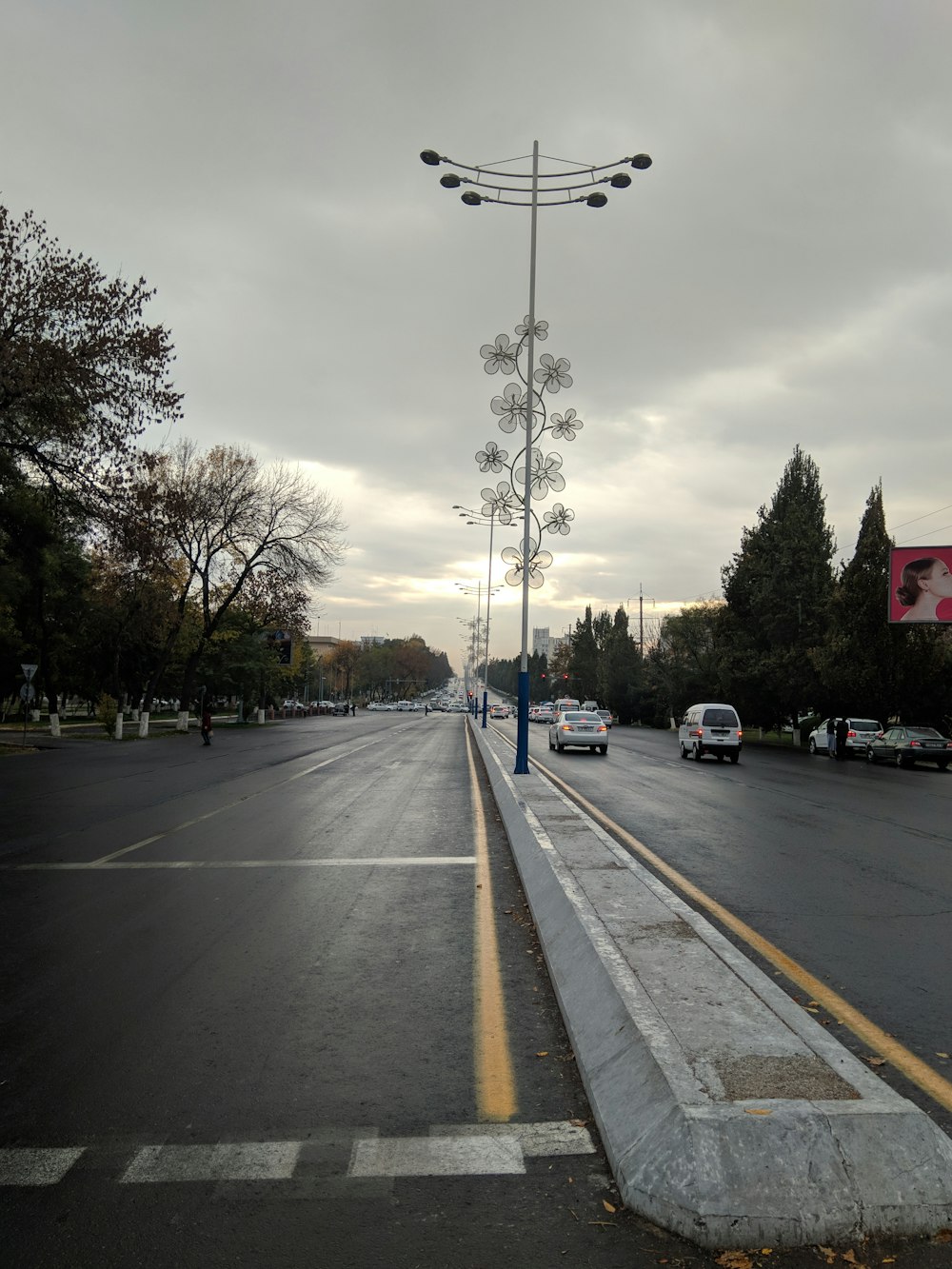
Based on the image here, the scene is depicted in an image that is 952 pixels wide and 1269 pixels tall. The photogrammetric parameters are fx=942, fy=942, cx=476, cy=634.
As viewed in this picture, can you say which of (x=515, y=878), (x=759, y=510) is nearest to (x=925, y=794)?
(x=515, y=878)

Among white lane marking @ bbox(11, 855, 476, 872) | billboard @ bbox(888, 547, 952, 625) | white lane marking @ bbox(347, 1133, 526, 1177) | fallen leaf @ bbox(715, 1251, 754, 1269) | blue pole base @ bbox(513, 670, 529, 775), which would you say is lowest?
white lane marking @ bbox(11, 855, 476, 872)

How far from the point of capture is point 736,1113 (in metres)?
3.43

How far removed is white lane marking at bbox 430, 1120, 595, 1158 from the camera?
3752 mm

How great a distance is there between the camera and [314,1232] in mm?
3168

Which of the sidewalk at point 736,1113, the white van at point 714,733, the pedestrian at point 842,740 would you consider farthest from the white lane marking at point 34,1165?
the pedestrian at point 842,740

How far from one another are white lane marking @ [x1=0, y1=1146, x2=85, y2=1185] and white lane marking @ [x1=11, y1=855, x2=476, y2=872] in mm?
6284

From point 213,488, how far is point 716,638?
2978 cm

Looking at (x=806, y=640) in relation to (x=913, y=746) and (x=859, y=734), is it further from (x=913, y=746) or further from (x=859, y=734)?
(x=913, y=746)

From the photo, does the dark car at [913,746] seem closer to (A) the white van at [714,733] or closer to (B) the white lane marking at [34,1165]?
(A) the white van at [714,733]

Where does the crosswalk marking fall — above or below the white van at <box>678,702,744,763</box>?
below

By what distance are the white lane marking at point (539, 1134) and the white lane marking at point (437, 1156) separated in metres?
0.03

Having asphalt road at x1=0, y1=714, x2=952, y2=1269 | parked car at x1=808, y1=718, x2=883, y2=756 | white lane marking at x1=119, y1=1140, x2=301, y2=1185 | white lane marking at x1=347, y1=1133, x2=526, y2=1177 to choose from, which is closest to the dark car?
parked car at x1=808, y1=718, x2=883, y2=756

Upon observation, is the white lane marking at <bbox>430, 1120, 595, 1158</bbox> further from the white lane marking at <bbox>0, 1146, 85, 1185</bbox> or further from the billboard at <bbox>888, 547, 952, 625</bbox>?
the billboard at <bbox>888, 547, 952, 625</bbox>

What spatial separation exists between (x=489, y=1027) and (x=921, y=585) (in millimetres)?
36502
